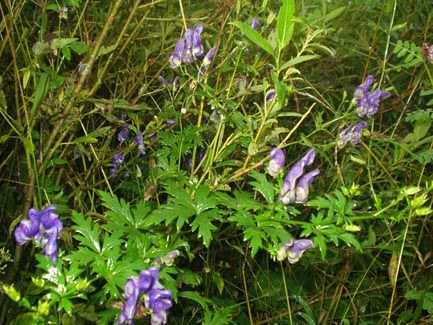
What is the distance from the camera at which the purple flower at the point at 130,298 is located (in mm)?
1172

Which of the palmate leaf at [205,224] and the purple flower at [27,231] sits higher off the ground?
→ the palmate leaf at [205,224]

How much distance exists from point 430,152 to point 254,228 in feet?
2.30

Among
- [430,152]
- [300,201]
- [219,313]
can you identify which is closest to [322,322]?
[219,313]

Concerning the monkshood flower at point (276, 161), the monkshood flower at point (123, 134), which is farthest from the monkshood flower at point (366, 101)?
the monkshood flower at point (123, 134)

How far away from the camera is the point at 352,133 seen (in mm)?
1694

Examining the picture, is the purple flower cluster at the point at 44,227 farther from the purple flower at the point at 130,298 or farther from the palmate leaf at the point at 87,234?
the purple flower at the point at 130,298

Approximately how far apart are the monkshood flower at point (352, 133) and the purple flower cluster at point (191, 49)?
359 millimetres

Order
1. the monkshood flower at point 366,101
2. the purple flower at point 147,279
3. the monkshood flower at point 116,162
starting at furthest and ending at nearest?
the monkshood flower at point 116,162
the monkshood flower at point 366,101
the purple flower at point 147,279

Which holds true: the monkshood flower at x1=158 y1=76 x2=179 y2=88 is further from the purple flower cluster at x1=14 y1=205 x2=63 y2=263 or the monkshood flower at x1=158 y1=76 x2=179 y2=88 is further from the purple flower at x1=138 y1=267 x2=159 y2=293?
the purple flower at x1=138 y1=267 x2=159 y2=293

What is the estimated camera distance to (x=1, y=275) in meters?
1.72

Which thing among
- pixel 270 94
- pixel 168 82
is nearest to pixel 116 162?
pixel 168 82

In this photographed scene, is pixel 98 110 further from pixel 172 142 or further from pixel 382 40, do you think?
pixel 382 40

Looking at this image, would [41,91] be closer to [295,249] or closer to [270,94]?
[270,94]

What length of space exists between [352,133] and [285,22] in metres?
0.48
